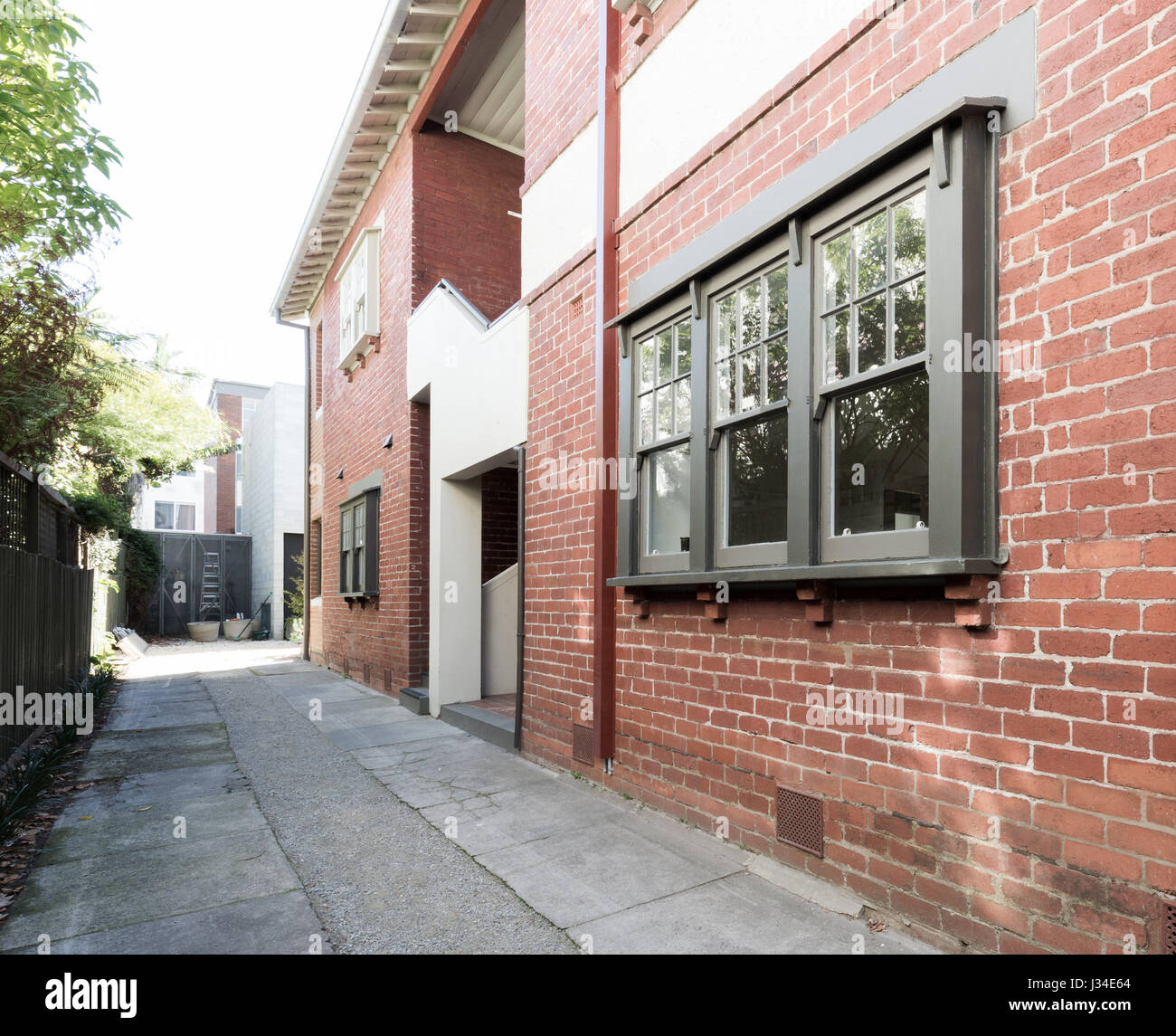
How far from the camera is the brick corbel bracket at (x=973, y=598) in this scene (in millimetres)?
2604

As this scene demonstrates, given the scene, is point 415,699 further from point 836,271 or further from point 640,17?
point 640,17

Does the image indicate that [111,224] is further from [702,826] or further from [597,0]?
[702,826]

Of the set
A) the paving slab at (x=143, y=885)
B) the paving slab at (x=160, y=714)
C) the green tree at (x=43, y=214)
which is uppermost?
the green tree at (x=43, y=214)

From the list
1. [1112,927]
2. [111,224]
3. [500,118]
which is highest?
[500,118]

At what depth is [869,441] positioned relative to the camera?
3.22 metres

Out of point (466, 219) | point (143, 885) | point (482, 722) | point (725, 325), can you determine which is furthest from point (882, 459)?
point (466, 219)

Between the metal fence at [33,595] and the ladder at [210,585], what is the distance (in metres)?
14.3

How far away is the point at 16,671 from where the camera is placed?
5434 millimetres

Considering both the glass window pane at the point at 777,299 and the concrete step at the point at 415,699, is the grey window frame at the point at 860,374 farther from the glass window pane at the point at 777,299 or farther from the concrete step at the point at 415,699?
the concrete step at the point at 415,699

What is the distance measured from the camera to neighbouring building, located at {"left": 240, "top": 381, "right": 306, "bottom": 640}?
68.9ft

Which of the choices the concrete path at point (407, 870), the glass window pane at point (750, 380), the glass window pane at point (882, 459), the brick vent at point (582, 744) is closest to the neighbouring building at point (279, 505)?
the concrete path at point (407, 870)

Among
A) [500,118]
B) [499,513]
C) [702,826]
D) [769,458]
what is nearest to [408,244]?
[500,118]

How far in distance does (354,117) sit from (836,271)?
8.11 m
